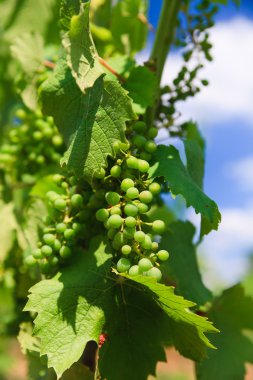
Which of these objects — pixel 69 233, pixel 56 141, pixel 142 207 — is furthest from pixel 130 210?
pixel 56 141

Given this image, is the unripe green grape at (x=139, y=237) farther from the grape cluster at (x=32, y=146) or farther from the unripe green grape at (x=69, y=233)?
the grape cluster at (x=32, y=146)

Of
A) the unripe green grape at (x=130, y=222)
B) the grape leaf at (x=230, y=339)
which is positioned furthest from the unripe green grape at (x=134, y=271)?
the grape leaf at (x=230, y=339)

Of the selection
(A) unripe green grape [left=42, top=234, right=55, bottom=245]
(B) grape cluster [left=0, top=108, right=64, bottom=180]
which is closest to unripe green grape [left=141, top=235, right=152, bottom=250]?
(A) unripe green grape [left=42, top=234, right=55, bottom=245]

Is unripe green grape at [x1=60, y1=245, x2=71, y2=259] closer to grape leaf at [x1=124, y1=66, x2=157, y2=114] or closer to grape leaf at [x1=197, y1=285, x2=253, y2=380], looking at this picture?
grape leaf at [x1=124, y1=66, x2=157, y2=114]

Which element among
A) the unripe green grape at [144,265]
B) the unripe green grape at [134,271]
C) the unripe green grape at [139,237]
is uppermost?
the unripe green grape at [139,237]

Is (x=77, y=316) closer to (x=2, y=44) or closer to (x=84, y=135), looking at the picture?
(x=84, y=135)

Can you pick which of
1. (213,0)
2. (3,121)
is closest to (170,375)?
(3,121)

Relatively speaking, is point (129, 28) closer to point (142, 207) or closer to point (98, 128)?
point (98, 128)
